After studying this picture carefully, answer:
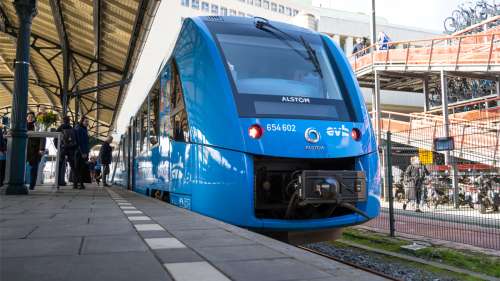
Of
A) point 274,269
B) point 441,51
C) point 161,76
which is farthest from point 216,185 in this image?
point 441,51

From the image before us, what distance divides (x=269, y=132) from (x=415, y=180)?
4.41m

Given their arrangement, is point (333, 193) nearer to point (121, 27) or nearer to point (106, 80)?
point (121, 27)

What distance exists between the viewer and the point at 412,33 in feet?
178

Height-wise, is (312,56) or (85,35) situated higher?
(85,35)

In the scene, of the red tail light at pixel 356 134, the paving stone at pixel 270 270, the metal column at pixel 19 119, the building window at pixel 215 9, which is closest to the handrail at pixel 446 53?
the red tail light at pixel 356 134

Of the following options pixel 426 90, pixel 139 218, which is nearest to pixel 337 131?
pixel 139 218

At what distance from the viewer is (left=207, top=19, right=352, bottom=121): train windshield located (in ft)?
17.3

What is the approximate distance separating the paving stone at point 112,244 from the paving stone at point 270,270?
0.74 meters

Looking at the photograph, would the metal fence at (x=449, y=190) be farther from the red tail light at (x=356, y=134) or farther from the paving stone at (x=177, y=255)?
the paving stone at (x=177, y=255)

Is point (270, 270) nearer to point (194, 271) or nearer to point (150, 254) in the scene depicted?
point (194, 271)

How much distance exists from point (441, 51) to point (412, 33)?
130 ft

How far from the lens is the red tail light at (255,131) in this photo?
16.1ft

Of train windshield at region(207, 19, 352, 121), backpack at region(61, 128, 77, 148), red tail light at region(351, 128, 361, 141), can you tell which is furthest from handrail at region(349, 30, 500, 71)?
backpack at region(61, 128, 77, 148)

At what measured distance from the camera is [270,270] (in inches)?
98.4
